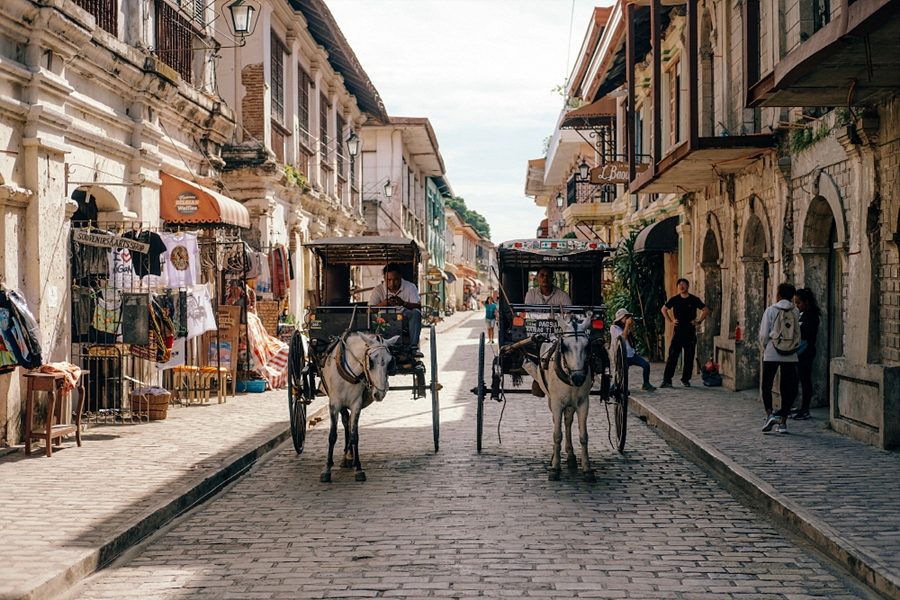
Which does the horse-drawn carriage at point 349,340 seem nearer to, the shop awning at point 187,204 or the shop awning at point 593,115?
the shop awning at point 187,204

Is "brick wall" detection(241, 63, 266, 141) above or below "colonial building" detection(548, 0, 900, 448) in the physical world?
above

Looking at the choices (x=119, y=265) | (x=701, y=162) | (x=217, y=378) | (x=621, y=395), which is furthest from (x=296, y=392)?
(x=701, y=162)

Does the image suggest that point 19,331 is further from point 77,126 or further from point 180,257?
point 180,257

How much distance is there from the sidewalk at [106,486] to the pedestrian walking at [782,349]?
5.61 metres

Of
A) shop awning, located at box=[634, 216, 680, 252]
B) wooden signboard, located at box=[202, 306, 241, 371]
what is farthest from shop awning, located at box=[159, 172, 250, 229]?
shop awning, located at box=[634, 216, 680, 252]

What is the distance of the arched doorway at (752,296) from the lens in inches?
609

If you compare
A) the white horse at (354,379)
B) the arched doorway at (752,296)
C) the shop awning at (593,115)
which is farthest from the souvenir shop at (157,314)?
the shop awning at (593,115)

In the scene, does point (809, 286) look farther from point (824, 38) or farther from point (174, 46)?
point (174, 46)

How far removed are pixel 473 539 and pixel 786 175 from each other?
29.7 feet

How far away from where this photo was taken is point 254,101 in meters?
19.1

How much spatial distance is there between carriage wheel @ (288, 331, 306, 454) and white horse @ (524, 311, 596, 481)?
8.12 ft

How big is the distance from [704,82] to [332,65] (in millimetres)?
12511

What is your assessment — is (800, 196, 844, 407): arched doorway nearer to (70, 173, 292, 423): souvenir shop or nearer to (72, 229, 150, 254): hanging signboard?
(70, 173, 292, 423): souvenir shop

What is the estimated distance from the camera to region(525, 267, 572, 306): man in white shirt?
10.7m
